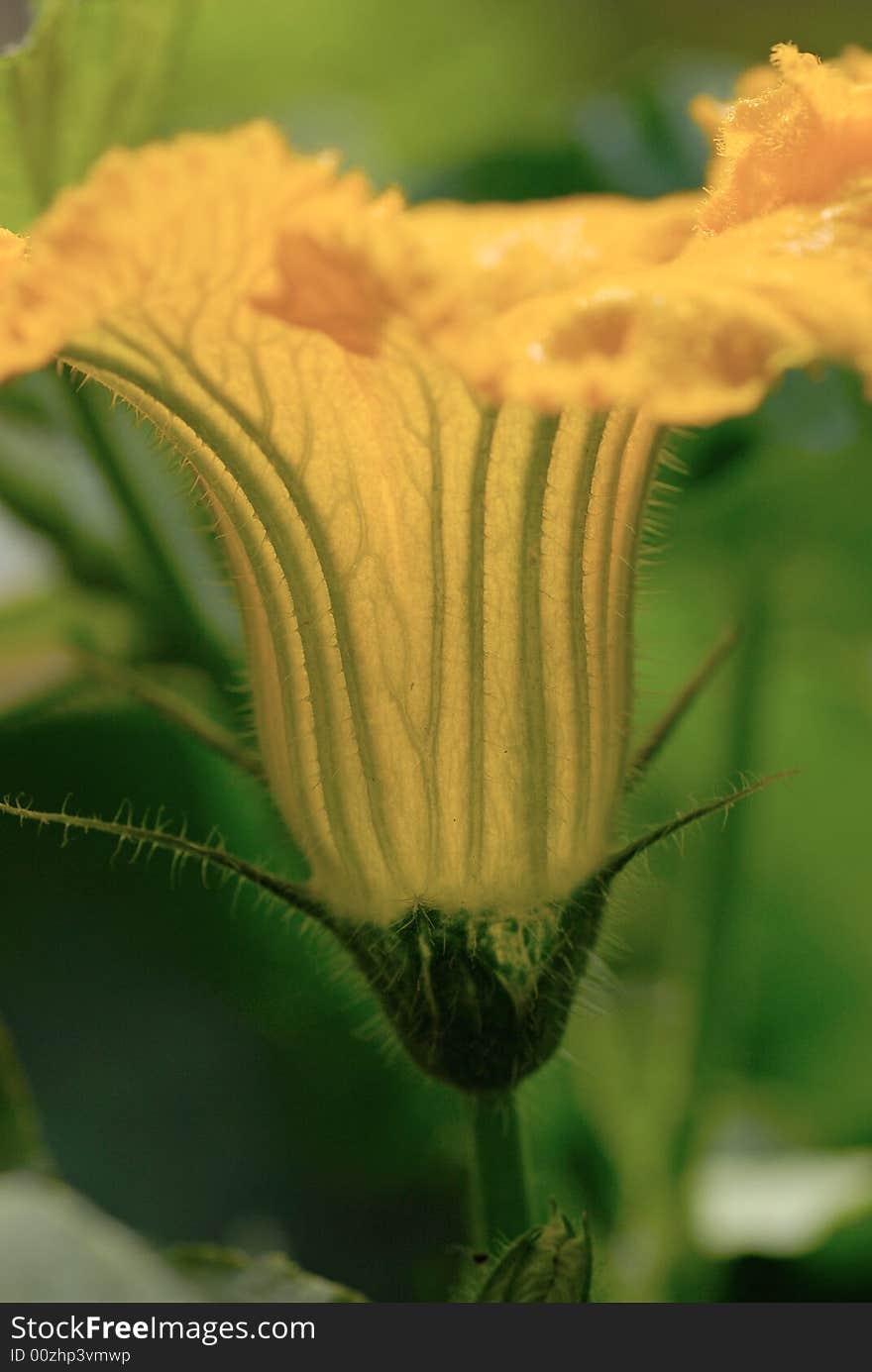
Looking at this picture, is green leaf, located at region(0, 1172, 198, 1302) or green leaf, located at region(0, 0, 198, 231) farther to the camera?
green leaf, located at region(0, 0, 198, 231)

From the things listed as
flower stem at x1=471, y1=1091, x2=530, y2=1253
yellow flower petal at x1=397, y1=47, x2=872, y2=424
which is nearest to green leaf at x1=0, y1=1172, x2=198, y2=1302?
flower stem at x1=471, y1=1091, x2=530, y2=1253

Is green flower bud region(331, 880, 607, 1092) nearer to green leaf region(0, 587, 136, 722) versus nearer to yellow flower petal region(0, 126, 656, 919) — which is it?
yellow flower petal region(0, 126, 656, 919)

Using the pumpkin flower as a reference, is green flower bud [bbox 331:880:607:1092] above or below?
below

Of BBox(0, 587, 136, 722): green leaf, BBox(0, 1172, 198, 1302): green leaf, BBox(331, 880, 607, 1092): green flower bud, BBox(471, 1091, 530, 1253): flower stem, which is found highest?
BBox(0, 587, 136, 722): green leaf

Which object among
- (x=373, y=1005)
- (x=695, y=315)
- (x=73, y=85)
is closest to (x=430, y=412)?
(x=695, y=315)

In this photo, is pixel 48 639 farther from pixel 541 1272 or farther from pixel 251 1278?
pixel 541 1272

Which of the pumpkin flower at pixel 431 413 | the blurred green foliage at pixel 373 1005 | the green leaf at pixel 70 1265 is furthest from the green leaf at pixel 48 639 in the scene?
the green leaf at pixel 70 1265
